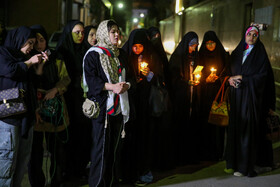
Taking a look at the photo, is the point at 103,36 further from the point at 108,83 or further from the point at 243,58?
the point at 243,58

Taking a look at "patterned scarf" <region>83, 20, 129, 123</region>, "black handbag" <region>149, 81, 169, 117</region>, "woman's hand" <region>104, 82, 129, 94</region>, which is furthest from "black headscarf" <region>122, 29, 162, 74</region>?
"woman's hand" <region>104, 82, 129, 94</region>

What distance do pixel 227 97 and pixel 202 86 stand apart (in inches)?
18.4

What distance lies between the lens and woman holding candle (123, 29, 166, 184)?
4.73 meters

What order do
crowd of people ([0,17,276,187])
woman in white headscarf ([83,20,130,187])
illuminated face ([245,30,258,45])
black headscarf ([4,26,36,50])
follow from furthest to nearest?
1. illuminated face ([245,30,258,45])
2. woman in white headscarf ([83,20,130,187])
3. crowd of people ([0,17,276,187])
4. black headscarf ([4,26,36,50])

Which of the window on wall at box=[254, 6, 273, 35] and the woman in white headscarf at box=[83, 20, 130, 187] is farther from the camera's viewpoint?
the window on wall at box=[254, 6, 273, 35]

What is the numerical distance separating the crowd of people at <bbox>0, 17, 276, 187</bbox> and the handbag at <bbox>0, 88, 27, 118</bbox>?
0.10 meters

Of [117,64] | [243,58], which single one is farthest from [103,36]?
[243,58]

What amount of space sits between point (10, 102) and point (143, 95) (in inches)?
76.1

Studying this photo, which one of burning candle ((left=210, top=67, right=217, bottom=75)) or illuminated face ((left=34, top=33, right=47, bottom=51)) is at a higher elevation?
illuminated face ((left=34, top=33, right=47, bottom=51))

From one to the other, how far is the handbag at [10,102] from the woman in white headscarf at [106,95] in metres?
0.77

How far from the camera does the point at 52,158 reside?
167 inches

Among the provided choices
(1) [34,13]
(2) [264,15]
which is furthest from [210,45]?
(1) [34,13]

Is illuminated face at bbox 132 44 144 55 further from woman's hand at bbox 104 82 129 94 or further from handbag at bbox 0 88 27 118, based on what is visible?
handbag at bbox 0 88 27 118

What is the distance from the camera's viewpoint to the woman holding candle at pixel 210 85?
5715mm
